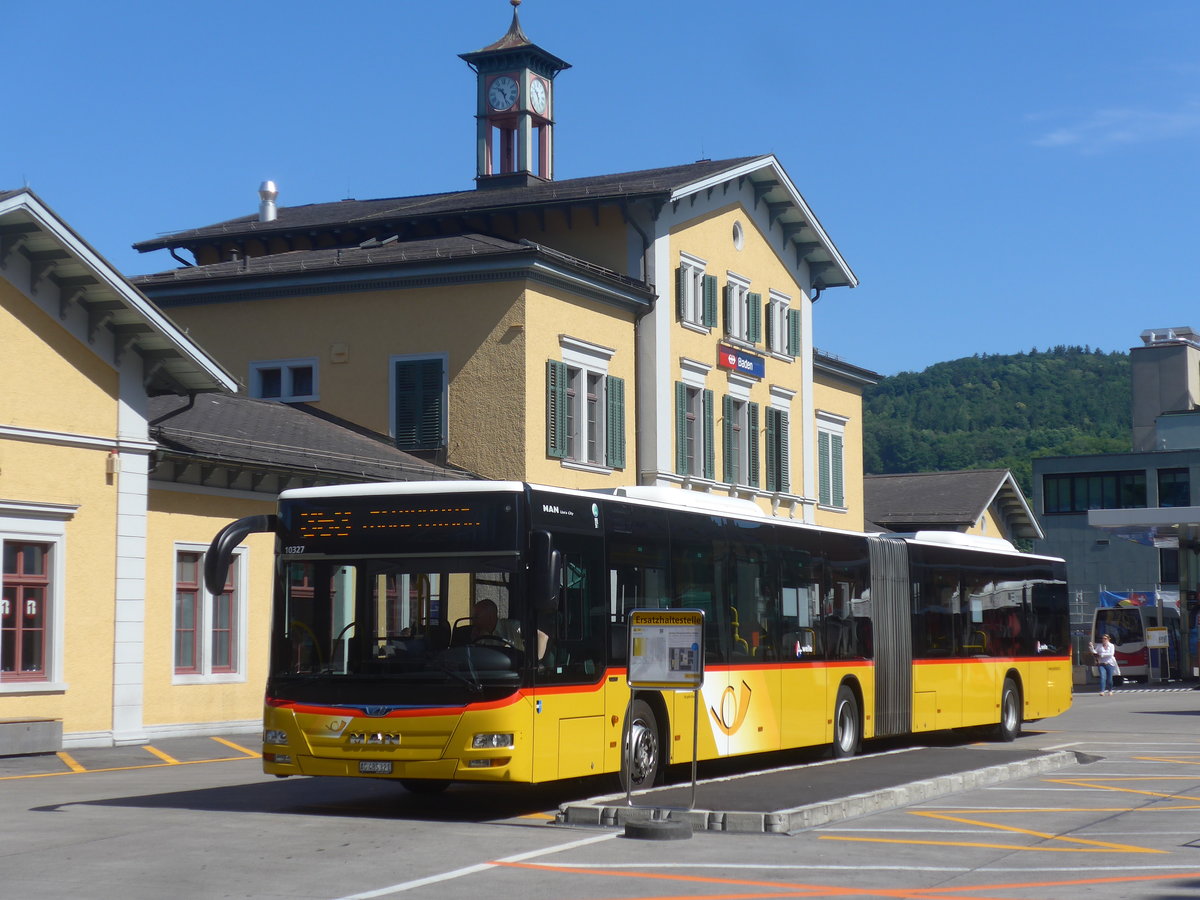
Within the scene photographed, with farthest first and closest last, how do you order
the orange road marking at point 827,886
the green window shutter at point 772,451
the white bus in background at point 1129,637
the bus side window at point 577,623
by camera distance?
1. the white bus in background at point 1129,637
2. the green window shutter at point 772,451
3. the bus side window at point 577,623
4. the orange road marking at point 827,886

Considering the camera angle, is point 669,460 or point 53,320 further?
point 669,460

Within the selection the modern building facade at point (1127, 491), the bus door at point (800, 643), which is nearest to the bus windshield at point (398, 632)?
the bus door at point (800, 643)

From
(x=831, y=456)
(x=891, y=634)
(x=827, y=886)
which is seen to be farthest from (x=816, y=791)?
(x=831, y=456)

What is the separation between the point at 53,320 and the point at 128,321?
103 cm

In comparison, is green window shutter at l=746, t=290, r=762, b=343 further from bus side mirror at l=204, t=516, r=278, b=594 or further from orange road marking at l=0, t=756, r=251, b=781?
bus side mirror at l=204, t=516, r=278, b=594

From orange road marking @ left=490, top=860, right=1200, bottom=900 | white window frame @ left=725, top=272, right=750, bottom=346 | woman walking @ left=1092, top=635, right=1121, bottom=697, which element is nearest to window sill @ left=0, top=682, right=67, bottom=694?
orange road marking @ left=490, top=860, right=1200, bottom=900

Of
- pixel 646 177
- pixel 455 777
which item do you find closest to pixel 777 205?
pixel 646 177

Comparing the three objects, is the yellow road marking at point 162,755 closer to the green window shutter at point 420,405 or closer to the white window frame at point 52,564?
the white window frame at point 52,564

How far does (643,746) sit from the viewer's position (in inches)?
625

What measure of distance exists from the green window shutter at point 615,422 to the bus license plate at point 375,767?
21.5m

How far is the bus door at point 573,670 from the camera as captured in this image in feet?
46.4

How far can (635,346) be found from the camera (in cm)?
3684

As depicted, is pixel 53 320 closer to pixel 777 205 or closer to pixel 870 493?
pixel 777 205

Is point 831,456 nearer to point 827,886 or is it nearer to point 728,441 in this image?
point 728,441
